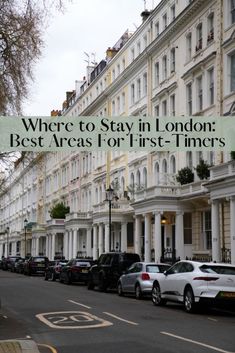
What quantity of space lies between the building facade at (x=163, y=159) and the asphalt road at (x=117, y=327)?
6.73 metres

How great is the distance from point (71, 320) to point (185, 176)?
20.5 metres

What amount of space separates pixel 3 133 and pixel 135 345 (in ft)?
35.5

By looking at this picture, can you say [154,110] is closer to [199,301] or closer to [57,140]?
[57,140]

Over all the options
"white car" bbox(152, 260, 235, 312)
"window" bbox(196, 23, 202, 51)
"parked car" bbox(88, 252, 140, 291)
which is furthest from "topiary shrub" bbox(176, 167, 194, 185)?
"white car" bbox(152, 260, 235, 312)

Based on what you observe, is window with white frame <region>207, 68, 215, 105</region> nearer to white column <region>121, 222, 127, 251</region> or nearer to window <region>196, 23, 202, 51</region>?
window <region>196, 23, 202, 51</region>

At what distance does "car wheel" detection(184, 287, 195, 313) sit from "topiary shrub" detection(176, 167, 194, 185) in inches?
669

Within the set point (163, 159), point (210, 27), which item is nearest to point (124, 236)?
point (163, 159)

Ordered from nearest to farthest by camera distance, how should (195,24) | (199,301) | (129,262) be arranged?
(199,301) → (129,262) → (195,24)

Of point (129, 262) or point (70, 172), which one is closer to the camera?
point (129, 262)

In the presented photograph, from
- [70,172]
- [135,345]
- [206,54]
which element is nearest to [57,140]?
[135,345]

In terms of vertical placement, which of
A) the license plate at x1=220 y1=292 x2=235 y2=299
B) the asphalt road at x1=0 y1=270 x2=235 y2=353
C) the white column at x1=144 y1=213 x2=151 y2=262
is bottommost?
the asphalt road at x1=0 y1=270 x2=235 y2=353

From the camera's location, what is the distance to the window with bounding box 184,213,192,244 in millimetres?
36750

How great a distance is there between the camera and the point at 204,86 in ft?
114

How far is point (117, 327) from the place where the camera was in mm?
14195
